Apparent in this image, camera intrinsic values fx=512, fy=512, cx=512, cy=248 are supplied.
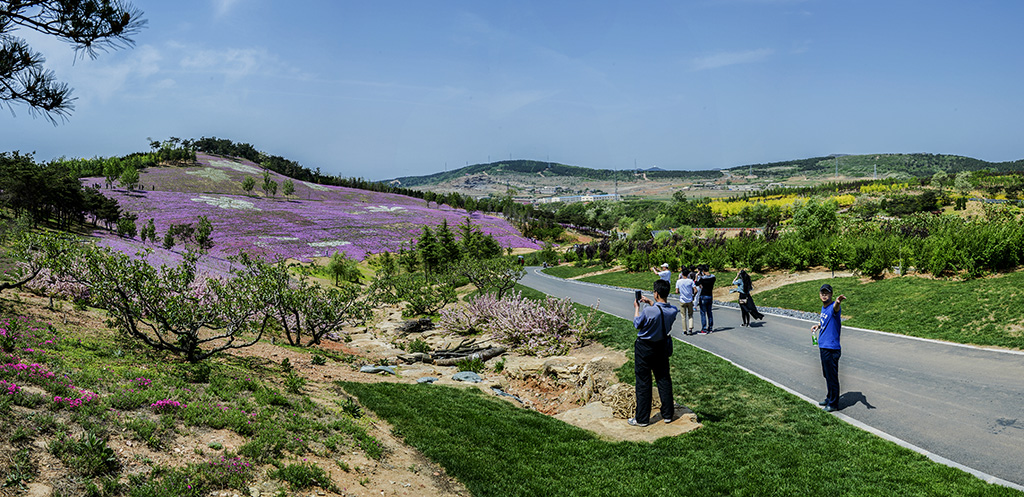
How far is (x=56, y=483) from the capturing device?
448 centimetres

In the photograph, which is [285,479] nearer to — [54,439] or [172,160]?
[54,439]

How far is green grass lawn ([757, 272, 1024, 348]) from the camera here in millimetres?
11016

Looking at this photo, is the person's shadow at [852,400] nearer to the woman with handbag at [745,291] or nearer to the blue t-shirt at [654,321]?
the blue t-shirt at [654,321]

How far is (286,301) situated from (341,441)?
7.93m

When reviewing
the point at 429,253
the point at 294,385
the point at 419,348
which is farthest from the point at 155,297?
the point at 429,253

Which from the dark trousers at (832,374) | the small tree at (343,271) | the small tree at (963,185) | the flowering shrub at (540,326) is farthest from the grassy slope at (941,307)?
the small tree at (963,185)

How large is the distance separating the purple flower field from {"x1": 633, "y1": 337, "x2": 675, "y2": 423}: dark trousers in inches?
854

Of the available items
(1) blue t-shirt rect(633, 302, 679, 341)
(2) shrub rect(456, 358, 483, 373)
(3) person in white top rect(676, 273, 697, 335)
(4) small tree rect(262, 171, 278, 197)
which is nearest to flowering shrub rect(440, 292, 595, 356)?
(2) shrub rect(456, 358, 483, 373)

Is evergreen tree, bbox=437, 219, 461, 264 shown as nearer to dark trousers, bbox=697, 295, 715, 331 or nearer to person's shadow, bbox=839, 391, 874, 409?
dark trousers, bbox=697, 295, 715, 331

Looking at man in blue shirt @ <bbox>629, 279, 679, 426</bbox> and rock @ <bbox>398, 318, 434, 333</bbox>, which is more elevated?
man in blue shirt @ <bbox>629, 279, 679, 426</bbox>

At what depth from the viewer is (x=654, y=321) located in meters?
7.38

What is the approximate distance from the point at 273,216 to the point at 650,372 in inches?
2385

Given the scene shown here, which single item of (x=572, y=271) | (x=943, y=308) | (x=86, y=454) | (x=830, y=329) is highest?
(x=830, y=329)

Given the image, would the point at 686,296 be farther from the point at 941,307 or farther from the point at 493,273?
the point at 493,273
